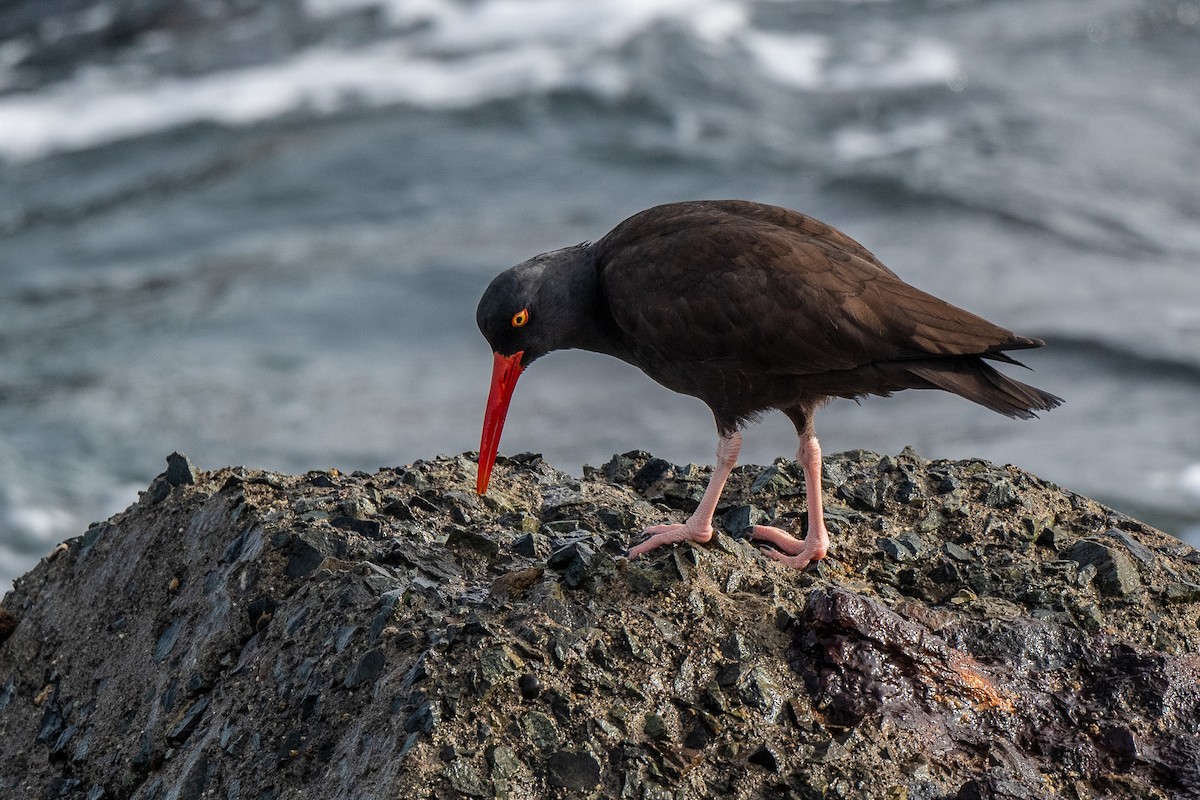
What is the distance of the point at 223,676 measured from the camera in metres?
4.48

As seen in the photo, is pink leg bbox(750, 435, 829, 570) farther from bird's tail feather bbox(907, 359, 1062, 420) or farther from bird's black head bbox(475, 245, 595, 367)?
bird's black head bbox(475, 245, 595, 367)

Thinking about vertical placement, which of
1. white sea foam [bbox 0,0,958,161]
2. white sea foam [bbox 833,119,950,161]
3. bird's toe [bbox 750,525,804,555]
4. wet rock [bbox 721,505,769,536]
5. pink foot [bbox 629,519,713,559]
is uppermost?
pink foot [bbox 629,519,713,559]

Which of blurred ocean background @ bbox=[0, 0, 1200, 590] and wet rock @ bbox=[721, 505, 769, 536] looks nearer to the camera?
wet rock @ bbox=[721, 505, 769, 536]

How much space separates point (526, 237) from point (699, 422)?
3602 millimetres

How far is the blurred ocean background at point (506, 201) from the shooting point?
11.5m

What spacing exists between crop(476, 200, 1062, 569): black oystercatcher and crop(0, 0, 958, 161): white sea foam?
38.9 feet

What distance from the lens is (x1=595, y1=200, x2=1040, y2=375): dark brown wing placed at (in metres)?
5.11

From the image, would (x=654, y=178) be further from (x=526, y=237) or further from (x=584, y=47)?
(x=584, y=47)

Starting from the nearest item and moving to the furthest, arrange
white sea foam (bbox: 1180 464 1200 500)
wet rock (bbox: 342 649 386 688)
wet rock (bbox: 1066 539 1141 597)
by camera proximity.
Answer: wet rock (bbox: 342 649 386 688), wet rock (bbox: 1066 539 1141 597), white sea foam (bbox: 1180 464 1200 500)

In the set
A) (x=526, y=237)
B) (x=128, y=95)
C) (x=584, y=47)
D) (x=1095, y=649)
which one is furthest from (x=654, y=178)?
(x=1095, y=649)

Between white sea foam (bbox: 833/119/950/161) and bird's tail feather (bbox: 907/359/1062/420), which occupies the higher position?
bird's tail feather (bbox: 907/359/1062/420)

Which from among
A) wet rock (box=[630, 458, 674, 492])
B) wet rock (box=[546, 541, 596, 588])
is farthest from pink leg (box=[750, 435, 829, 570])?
wet rock (box=[546, 541, 596, 588])

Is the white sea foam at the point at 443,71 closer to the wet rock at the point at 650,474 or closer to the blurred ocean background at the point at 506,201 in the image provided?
the blurred ocean background at the point at 506,201

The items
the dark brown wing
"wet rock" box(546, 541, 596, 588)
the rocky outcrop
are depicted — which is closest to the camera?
the rocky outcrop
